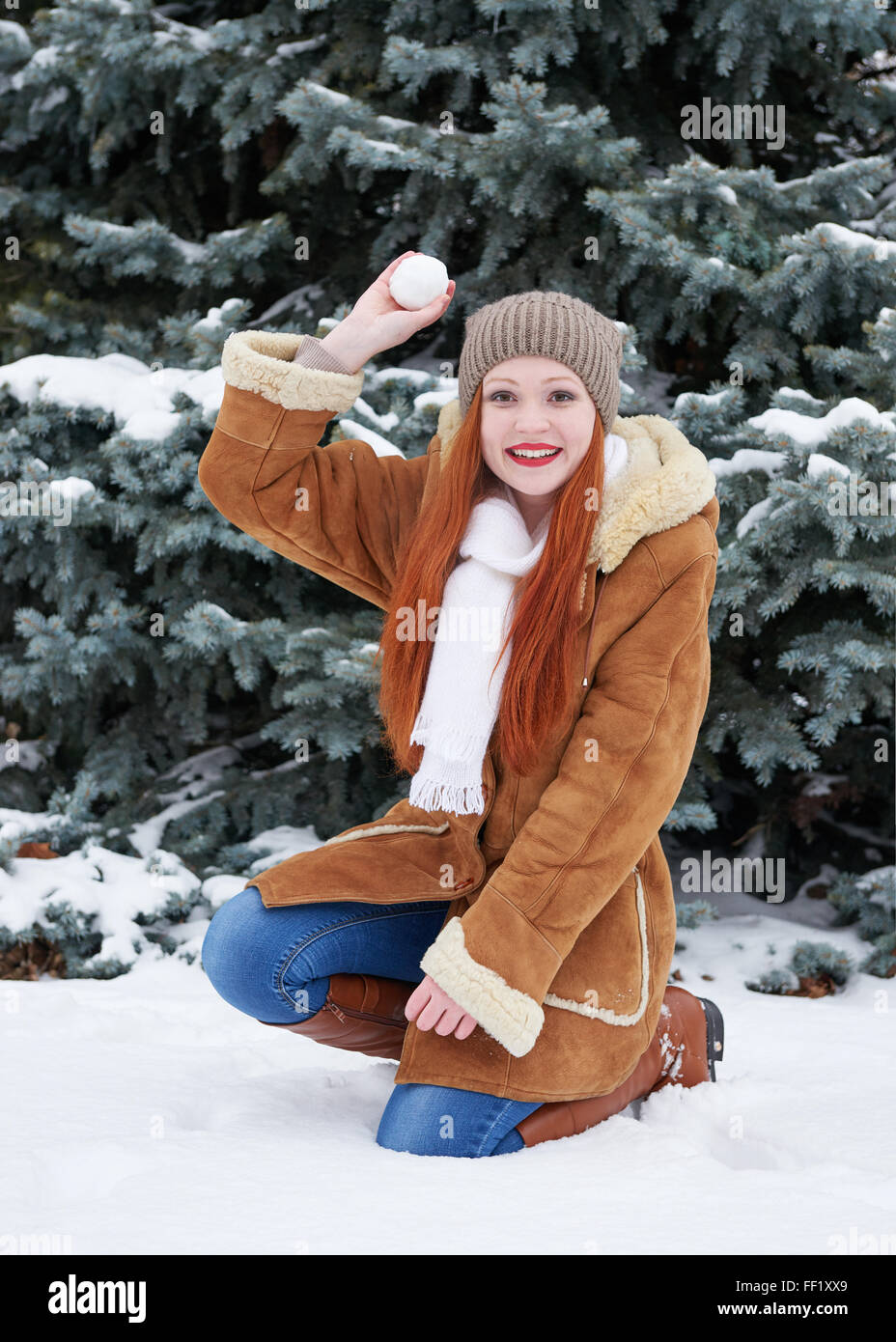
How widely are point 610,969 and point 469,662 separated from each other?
21.5 inches

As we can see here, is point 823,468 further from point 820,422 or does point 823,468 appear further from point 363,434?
point 363,434

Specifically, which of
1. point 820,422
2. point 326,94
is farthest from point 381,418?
point 820,422

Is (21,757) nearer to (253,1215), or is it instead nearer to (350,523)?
(350,523)

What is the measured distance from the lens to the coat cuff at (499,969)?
1737 millimetres

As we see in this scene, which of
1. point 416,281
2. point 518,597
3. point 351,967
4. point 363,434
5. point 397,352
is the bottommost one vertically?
point 351,967

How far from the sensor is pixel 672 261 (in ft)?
10.6

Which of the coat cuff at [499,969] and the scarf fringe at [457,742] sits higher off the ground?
the scarf fringe at [457,742]

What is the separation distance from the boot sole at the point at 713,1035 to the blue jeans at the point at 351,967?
1.57ft

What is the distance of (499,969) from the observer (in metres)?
1.75

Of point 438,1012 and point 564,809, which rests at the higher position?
point 564,809

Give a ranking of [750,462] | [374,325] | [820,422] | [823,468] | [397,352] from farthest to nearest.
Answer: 1. [397,352]
2. [750,462]
3. [820,422]
4. [823,468]
5. [374,325]

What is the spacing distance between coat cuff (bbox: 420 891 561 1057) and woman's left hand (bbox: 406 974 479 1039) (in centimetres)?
2

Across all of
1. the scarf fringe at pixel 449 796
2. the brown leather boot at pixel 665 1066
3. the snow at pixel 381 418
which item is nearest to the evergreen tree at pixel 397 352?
the snow at pixel 381 418

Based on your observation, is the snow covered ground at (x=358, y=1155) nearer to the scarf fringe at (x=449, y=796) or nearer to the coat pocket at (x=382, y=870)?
the coat pocket at (x=382, y=870)
